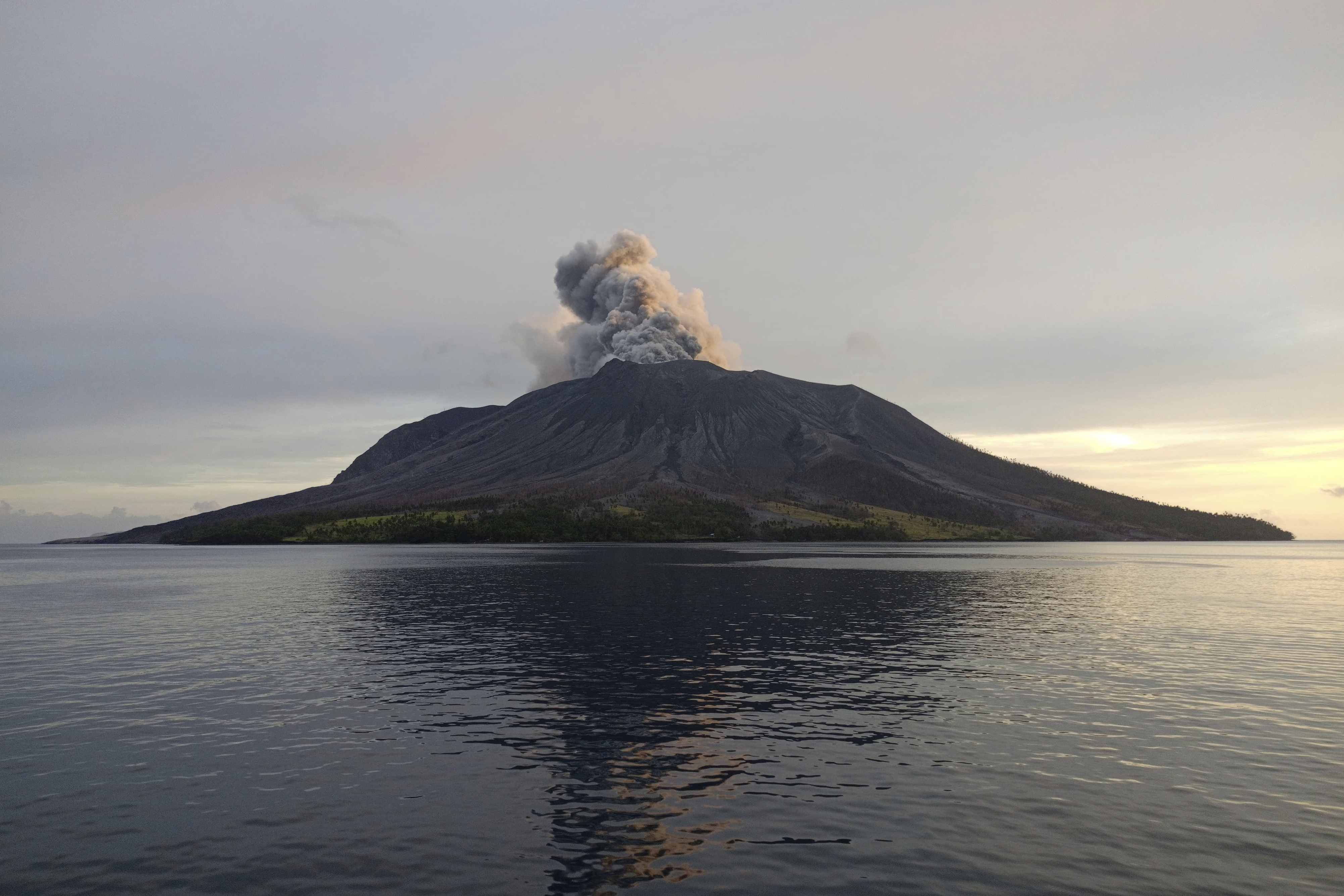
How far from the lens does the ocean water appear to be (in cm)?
Answer: 2084

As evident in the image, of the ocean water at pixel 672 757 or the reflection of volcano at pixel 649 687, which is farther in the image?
the reflection of volcano at pixel 649 687

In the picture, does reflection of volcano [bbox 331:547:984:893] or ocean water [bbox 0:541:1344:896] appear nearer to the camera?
ocean water [bbox 0:541:1344:896]

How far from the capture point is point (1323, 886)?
64.4 feet

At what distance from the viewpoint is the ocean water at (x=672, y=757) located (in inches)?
821

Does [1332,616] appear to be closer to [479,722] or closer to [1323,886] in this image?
[1323,886]

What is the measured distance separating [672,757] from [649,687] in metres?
12.7

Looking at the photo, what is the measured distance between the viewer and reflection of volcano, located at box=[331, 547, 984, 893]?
966 inches

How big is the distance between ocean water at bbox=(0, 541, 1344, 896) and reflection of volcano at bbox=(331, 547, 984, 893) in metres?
0.22

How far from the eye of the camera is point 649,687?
42.8m

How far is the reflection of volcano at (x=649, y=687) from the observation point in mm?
24547

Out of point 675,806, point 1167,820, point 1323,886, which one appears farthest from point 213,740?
point 1323,886

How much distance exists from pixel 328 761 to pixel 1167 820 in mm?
27415

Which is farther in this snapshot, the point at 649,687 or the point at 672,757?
the point at 649,687

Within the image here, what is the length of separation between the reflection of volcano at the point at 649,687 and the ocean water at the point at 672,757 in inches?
8.7
